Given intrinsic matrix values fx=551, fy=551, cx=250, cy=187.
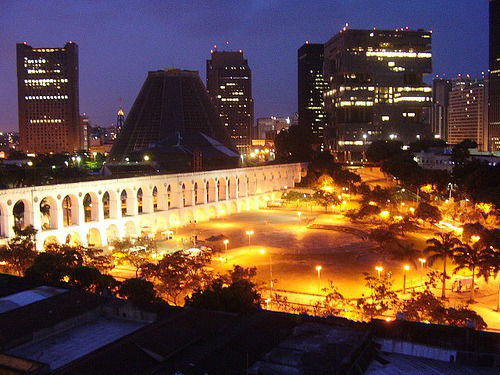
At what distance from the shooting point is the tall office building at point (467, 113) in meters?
159

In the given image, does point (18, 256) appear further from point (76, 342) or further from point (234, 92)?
point (234, 92)

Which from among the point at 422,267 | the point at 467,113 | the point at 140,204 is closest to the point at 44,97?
the point at 140,204

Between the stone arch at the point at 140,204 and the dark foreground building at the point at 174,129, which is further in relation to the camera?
the dark foreground building at the point at 174,129

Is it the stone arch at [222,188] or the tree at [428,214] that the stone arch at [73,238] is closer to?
the stone arch at [222,188]

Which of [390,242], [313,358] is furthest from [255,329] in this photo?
[390,242]

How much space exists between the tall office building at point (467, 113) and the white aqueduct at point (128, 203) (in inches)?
4328

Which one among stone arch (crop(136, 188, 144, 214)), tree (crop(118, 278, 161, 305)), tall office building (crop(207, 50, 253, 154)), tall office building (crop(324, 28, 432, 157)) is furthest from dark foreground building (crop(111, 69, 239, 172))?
tall office building (crop(207, 50, 253, 154))

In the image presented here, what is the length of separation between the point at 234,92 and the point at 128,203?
476 ft

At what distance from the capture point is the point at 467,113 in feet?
544

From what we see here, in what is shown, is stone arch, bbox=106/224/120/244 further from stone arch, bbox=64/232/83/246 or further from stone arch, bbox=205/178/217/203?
stone arch, bbox=205/178/217/203

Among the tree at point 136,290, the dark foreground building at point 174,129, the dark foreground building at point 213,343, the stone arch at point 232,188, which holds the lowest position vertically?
the tree at point 136,290

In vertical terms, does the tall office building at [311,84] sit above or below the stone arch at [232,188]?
above

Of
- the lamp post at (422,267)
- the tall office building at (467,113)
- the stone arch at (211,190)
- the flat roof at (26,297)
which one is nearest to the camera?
the flat roof at (26,297)

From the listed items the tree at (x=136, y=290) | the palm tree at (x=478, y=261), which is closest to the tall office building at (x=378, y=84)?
the palm tree at (x=478, y=261)
